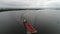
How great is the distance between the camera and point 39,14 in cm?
121

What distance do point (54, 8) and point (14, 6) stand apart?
478 mm

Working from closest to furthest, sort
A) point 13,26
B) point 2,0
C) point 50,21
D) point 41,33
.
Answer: point 41,33 < point 13,26 < point 50,21 < point 2,0

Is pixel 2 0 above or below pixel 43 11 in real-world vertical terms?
above

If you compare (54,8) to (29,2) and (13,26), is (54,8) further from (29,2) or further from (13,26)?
(13,26)

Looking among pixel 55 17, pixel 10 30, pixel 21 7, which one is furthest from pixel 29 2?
pixel 10 30

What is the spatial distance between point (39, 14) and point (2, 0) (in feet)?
1.48

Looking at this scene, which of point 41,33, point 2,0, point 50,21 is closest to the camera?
point 41,33

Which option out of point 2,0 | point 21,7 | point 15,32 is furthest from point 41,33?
point 2,0

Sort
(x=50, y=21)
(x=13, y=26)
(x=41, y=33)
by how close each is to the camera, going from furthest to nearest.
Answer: (x=50, y=21)
(x=13, y=26)
(x=41, y=33)

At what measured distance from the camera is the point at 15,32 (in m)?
0.87

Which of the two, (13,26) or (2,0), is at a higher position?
(2,0)

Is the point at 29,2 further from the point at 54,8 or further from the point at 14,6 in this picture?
the point at 54,8

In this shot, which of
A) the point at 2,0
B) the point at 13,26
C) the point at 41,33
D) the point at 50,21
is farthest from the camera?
the point at 2,0

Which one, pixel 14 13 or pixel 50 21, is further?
pixel 14 13
